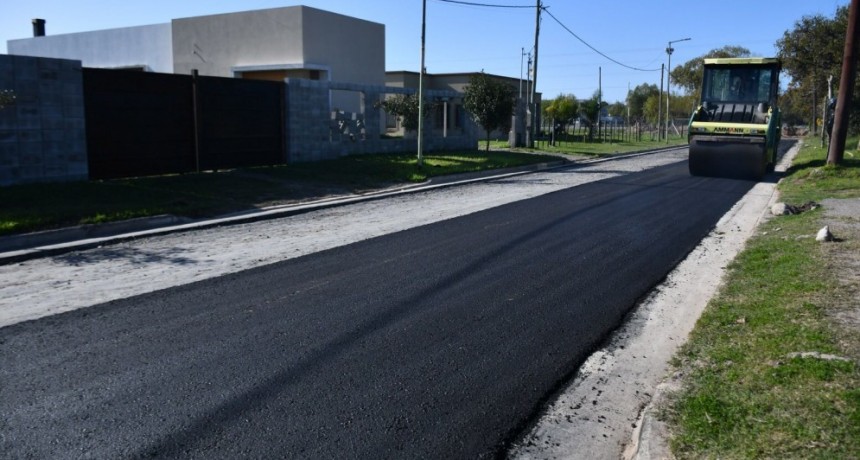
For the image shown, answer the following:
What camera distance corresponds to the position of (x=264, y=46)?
37.3 metres

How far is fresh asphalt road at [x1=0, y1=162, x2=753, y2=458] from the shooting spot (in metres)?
4.28

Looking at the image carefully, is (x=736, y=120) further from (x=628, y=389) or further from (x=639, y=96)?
(x=639, y=96)

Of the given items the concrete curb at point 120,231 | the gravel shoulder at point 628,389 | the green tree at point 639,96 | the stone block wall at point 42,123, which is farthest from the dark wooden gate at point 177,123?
the green tree at point 639,96

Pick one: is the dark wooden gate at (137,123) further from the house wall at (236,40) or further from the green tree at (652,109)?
the green tree at (652,109)

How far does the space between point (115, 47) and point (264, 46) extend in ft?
43.0

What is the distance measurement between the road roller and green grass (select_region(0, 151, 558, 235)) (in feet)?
23.8

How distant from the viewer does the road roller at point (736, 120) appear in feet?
67.4

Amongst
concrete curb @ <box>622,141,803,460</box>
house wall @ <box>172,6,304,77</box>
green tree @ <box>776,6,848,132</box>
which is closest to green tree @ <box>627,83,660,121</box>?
green tree @ <box>776,6,848,132</box>

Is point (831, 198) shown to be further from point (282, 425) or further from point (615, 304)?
point (282, 425)

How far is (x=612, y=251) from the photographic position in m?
10.0

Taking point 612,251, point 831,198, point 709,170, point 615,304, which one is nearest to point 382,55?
point 709,170

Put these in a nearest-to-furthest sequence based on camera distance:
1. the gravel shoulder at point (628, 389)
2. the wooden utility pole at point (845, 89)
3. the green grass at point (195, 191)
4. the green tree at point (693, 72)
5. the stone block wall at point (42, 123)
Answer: the gravel shoulder at point (628, 389)
the green grass at point (195, 191)
the stone block wall at point (42, 123)
the wooden utility pole at point (845, 89)
the green tree at point (693, 72)

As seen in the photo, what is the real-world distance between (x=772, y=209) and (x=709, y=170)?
29.1 ft

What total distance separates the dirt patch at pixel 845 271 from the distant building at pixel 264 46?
26.4m
